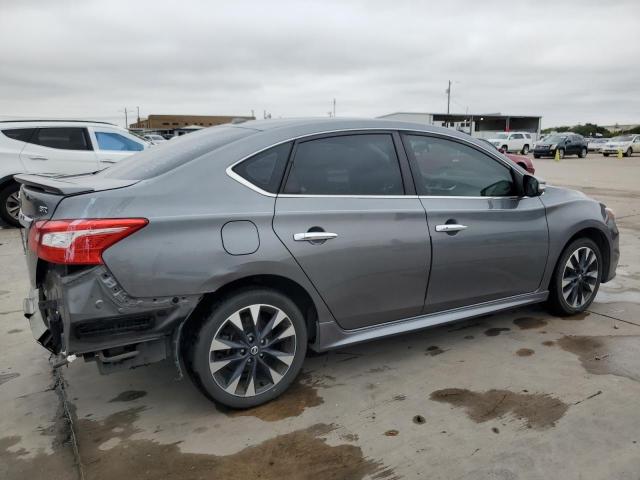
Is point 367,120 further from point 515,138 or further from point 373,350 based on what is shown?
point 515,138

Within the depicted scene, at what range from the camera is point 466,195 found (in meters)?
3.65

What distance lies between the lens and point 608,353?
368 centimetres

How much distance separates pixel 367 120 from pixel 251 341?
1.65 meters

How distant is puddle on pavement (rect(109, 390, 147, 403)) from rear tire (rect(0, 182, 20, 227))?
658cm

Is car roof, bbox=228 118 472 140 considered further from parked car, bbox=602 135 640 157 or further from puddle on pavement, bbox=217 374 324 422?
parked car, bbox=602 135 640 157

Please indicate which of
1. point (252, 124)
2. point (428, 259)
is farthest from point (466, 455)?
point (252, 124)

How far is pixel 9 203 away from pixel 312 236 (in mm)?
7622

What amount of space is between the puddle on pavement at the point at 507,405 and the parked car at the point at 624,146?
Answer: 1567 inches

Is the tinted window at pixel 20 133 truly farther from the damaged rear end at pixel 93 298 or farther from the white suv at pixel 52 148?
the damaged rear end at pixel 93 298

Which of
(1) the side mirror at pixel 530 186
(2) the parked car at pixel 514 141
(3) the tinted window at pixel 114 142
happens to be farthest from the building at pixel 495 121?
(1) the side mirror at pixel 530 186

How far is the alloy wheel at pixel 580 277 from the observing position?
424 cm

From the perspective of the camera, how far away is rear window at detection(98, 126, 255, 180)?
9.44 ft

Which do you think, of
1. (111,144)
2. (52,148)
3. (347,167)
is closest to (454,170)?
(347,167)

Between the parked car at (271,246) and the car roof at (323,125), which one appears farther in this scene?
the car roof at (323,125)
